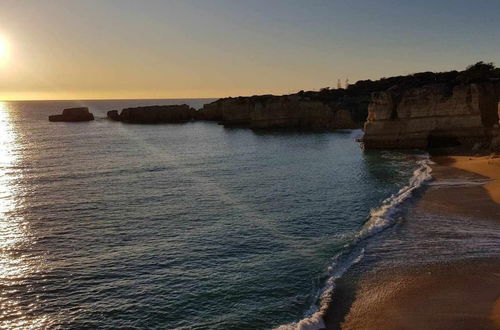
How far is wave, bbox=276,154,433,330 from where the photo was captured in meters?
15.6

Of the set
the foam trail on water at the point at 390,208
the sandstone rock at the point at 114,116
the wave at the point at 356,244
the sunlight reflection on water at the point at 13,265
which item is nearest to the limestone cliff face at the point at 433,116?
the foam trail on water at the point at 390,208

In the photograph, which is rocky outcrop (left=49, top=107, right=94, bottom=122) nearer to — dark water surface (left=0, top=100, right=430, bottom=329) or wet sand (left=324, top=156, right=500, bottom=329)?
dark water surface (left=0, top=100, right=430, bottom=329)

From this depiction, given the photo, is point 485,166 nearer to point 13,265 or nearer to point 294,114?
point 13,265

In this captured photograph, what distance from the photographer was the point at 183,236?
24.4 metres

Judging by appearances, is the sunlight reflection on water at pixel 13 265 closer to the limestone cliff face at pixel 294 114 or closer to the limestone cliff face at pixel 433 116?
the limestone cliff face at pixel 433 116

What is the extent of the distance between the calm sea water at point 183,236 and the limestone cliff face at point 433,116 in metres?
7.26

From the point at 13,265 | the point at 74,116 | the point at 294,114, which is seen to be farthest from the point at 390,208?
the point at 74,116

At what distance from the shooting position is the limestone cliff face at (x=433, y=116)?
176 ft

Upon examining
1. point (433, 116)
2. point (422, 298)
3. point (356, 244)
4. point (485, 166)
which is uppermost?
point (433, 116)

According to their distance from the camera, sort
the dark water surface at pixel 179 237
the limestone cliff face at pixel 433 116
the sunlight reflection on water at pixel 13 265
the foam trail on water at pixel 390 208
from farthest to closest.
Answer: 1. the limestone cliff face at pixel 433 116
2. the foam trail on water at pixel 390 208
3. the dark water surface at pixel 179 237
4. the sunlight reflection on water at pixel 13 265

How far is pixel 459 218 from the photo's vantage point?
27109 mm

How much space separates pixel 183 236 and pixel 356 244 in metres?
8.87

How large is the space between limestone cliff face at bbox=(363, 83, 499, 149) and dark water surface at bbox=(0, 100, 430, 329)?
6.86m

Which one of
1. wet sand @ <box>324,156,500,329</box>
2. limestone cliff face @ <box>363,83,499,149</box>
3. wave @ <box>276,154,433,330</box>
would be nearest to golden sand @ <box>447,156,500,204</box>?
wave @ <box>276,154,433,330</box>
